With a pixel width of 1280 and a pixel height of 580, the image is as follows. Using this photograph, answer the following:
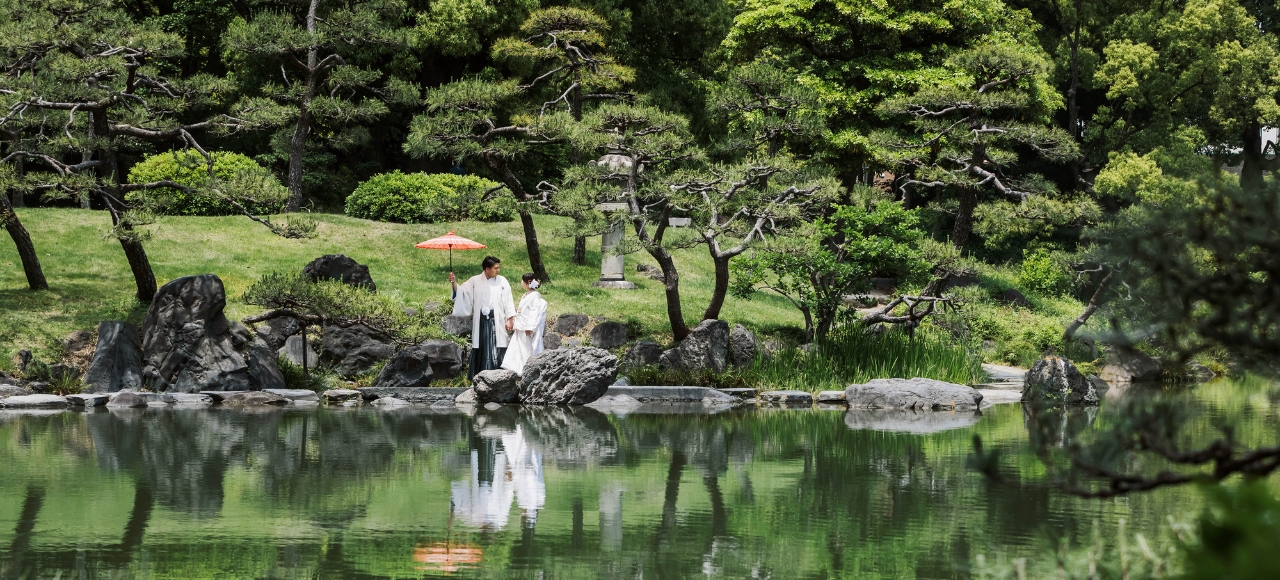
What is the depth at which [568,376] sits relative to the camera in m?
14.7

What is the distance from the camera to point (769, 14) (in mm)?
21453

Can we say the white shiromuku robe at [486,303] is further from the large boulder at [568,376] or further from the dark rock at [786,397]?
the dark rock at [786,397]

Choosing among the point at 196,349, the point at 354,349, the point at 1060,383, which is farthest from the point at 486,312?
the point at 1060,383

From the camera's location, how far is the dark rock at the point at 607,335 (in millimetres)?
17797

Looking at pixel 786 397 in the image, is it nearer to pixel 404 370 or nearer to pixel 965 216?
pixel 404 370

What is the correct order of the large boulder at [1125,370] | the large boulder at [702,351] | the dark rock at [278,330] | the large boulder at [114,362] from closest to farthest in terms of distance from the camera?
1. the large boulder at [114,362]
2. the large boulder at [702,351]
3. the dark rock at [278,330]
4. the large boulder at [1125,370]

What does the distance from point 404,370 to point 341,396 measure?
932 mm

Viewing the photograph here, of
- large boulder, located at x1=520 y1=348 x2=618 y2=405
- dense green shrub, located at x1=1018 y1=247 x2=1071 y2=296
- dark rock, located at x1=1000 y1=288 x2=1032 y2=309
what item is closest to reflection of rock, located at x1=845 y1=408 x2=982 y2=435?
large boulder, located at x1=520 y1=348 x2=618 y2=405

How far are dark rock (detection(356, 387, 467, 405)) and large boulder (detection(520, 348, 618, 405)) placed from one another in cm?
102

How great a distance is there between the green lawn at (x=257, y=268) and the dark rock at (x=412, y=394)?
333cm

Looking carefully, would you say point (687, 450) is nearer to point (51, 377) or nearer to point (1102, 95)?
point (51, 377)

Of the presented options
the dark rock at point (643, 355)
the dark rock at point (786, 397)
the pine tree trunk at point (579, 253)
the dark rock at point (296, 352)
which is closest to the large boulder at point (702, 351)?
the dark rock at point (643, 355)

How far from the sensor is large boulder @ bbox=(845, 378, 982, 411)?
14.7m

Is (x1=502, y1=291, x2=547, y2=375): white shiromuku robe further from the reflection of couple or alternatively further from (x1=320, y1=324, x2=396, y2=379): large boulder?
(x1=320, y1=324, x2=396, y2=379): large boulder
